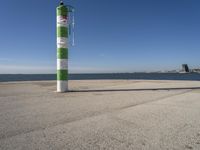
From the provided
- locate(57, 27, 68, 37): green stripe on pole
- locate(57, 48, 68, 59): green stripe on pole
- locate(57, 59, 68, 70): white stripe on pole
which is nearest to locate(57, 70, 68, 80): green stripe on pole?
locate(57, 59, 68, 70): white stripe on pole

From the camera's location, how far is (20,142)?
4602 millimetres

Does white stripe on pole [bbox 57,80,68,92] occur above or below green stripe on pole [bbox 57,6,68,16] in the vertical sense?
below

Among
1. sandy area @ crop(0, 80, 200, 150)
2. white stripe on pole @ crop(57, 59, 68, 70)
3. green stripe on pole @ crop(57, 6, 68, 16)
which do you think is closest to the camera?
sandy area @ crop(0, 80, 200, 150)

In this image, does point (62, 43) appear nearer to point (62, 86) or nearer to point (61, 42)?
point (61, 42)

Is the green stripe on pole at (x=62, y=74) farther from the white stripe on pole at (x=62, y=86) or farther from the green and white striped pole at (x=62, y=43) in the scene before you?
the white stripe on pole at (x=62, y=86)

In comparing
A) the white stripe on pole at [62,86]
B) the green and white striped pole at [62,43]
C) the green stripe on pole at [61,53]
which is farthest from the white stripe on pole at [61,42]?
the white stripe on pole at [62,86]

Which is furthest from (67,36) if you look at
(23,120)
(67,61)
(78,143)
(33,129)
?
(78,143)

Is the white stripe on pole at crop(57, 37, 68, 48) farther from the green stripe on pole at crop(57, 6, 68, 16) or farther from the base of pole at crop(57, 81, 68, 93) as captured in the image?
the base of pole at crop(57, 81, 68, 93)

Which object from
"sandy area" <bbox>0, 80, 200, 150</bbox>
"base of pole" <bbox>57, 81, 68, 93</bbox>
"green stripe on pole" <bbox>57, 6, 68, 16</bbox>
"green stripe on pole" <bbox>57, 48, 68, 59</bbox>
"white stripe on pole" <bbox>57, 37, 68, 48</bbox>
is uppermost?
"green stripe on pole" <bbox>57, 6, 68, 16</bbox>

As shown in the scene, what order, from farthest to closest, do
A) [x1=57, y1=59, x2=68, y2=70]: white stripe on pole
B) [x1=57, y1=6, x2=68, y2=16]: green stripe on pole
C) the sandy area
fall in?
[x1=57, y1=59, x2=68, y2=70]: white stripe on pole, [x1=57, y1=6, x2=68, y2=16]: green stripe on pole, the sandy area

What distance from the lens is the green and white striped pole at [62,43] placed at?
1473 centimetres

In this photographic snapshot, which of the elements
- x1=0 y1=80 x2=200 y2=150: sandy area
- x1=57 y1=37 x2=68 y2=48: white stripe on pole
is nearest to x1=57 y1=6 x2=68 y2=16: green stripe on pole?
x1=57 y1=37 x2=68 y2=48: white stripe on pole

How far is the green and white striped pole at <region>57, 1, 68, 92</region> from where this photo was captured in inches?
580

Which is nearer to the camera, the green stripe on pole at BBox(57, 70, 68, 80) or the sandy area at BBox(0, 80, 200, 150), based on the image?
the sandy area at BBox(0, 80, 200, 150)
